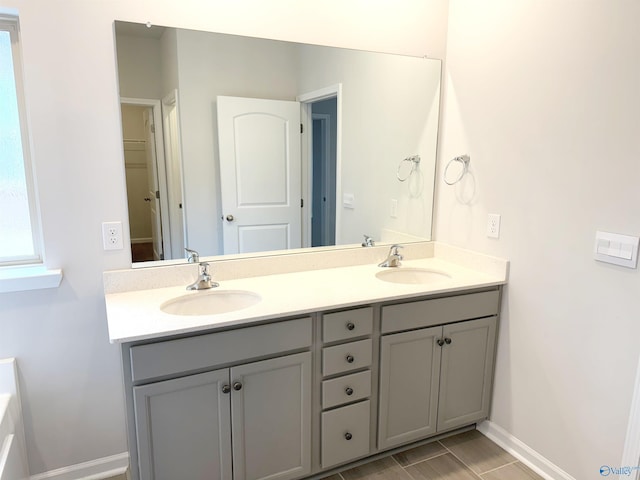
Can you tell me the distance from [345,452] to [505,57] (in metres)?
1.96

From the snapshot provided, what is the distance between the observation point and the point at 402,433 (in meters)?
1.99

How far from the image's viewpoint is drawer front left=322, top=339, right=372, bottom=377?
1.75 meters

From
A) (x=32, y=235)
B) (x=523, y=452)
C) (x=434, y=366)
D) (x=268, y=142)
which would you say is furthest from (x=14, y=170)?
(x=523, y=452)

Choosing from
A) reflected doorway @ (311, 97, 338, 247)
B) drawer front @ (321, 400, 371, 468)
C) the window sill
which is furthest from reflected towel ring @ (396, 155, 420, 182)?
the window sill

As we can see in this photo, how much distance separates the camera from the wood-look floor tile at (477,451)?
201 centimetres

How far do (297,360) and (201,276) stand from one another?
1.89 feet

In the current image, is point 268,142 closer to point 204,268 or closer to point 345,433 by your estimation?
point 204,268

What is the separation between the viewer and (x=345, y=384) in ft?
5.94

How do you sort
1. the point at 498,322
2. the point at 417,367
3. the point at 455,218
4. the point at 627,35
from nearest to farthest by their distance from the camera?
the point at 627,35, the point at 417,367, the point at 498,322, the point at 455,218

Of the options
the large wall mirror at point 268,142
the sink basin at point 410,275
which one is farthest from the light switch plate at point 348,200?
the sink basin at point 410,275

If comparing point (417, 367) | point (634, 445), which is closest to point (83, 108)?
point (417, 367)

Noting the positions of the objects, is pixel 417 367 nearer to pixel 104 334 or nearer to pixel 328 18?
pixel 104 334
